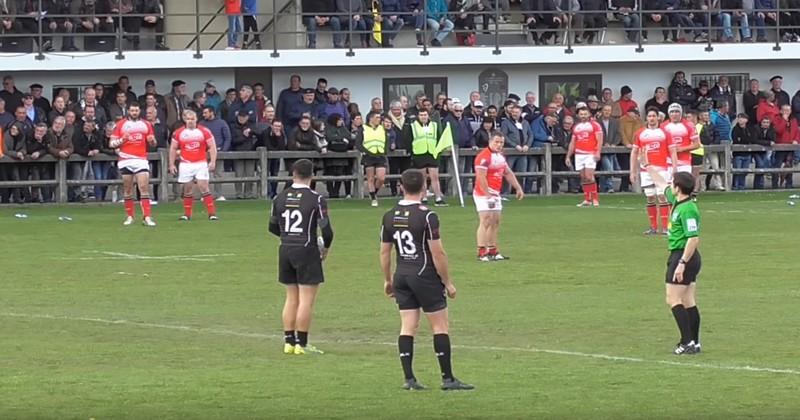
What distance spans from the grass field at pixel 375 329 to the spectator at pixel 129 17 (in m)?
10.3

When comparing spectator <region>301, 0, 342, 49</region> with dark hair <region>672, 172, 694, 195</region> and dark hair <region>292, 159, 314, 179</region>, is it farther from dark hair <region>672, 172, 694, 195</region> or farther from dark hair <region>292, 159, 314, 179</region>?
dark hair <region>672, 172, 694, 195</region>

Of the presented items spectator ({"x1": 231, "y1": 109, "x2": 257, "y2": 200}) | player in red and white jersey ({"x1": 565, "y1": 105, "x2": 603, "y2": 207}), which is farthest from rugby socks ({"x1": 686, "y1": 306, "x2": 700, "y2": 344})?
spectator ({"x1": 231, "y1": 109, "x2": 257, "y2": 200})

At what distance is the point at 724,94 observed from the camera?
1603 inches

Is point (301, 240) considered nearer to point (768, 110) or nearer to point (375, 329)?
point (375, 329)

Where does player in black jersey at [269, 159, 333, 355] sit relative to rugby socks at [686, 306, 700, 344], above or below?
above

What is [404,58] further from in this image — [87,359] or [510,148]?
[87,359]

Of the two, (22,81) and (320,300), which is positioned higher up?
(22,81)

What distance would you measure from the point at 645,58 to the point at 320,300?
2240 cm

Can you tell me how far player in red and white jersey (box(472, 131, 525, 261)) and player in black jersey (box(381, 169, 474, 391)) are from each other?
1008cm

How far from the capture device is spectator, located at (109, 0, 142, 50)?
3862 centimetres

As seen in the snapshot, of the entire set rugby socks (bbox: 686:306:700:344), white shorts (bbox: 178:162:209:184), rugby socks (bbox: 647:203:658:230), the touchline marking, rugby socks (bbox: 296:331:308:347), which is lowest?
the touchline marking

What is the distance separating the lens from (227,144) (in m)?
36.2

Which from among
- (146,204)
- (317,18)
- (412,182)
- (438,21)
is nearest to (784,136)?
(438,21)

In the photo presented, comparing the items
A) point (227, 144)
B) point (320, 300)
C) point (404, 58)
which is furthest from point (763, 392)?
point (404, 58)
